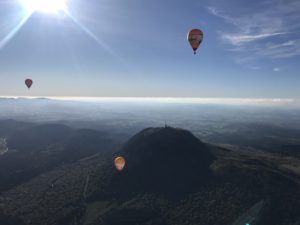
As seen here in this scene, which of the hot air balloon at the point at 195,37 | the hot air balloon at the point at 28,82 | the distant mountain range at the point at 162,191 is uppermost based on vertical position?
the hot air balloon at the point at 195,37

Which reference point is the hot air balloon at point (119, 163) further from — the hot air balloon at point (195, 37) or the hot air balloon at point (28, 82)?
the hot air balloon at point (195, 37)

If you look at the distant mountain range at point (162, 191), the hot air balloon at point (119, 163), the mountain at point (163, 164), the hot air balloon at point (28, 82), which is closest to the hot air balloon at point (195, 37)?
the distant mountain range at point (162, 191)

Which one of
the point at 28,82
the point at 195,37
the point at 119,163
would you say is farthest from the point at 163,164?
the point at 28,82

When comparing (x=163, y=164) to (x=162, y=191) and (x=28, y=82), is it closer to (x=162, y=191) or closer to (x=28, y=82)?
(x=162, y=191)

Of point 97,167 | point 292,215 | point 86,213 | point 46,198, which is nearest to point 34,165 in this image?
point 97,167

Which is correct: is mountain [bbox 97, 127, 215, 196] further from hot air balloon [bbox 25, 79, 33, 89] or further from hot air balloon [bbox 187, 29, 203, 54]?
hot air balloon [bbox 187, 29, 203, 54]

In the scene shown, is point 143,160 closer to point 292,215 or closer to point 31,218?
point 31,218
